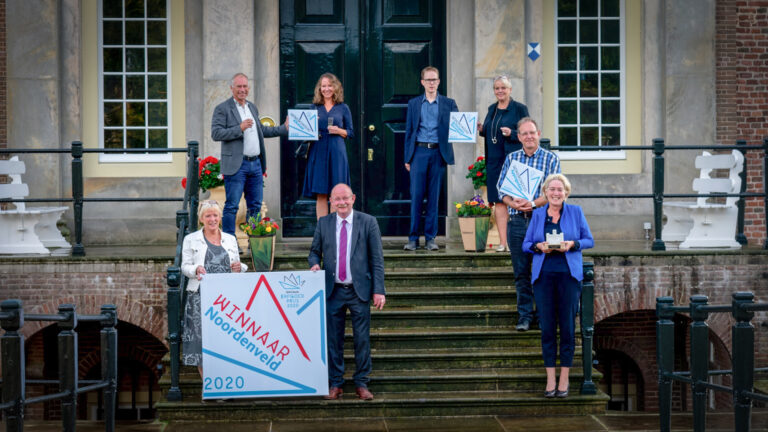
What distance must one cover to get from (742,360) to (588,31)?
315 inches

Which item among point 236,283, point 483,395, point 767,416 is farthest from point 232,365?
point 767,416

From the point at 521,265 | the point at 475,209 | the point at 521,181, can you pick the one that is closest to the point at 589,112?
the point at 475,209

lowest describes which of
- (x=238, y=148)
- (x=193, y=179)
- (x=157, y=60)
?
(x=193, y=179)

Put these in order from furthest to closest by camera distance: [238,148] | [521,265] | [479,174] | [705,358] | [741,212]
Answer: [741,212]
[479,174]
[238,148]
[521,265]
[705,358]

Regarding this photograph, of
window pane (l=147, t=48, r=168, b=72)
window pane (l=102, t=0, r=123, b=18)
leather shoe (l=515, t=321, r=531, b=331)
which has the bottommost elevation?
leather shoe (l=515, t=321, r=531, b=331)

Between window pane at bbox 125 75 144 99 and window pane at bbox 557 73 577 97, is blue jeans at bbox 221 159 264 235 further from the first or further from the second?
window pane at bbox 557 73 577 97

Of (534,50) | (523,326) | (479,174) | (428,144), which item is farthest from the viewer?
(534,50)

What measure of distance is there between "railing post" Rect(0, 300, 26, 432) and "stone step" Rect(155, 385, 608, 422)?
8.36ft

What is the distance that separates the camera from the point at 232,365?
9117 mm

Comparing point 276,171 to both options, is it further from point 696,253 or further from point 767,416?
point 767,416

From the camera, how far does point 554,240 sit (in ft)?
29.4

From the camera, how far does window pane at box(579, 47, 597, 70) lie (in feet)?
46.3

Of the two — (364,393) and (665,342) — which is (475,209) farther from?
(665,342)

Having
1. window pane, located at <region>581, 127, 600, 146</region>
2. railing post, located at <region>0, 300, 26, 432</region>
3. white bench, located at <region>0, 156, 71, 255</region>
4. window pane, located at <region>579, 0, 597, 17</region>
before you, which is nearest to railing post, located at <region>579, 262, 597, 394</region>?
railing post, located at <region>0, 300, 26, 432</region>
